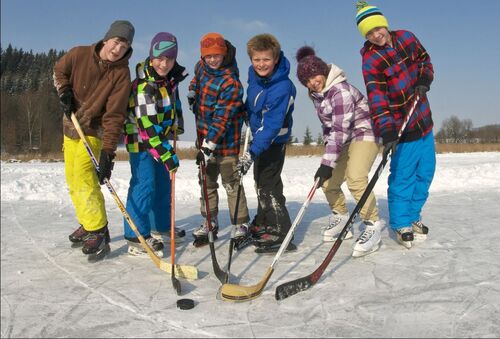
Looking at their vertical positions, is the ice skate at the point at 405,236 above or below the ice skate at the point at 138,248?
above

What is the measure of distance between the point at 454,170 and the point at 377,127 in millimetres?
5720

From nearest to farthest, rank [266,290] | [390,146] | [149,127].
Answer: [266,290] → [390,146] → [149,127]

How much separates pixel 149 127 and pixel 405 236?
230 centimetres

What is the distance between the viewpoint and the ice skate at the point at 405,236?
3525mm

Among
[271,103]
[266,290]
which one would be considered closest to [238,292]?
[266,290]

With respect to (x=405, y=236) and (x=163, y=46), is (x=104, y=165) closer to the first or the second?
(x=163, y=46)

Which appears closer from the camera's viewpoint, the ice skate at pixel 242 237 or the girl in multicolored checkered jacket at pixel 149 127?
the girl in multicolored checkered jacket at pixel 149 127

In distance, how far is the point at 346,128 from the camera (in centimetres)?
336

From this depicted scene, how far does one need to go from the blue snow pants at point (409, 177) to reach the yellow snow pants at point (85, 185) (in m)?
2.46

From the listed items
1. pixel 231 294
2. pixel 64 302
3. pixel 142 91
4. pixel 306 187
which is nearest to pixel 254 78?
pixel 142 91

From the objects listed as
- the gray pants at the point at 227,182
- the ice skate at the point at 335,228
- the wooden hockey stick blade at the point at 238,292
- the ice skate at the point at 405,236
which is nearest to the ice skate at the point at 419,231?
the ice skate at the point at 405,236

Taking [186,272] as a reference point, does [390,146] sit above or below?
above

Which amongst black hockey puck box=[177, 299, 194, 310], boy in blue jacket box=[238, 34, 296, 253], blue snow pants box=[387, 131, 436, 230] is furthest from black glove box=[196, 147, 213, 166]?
blue snow pants box=[387, 131, 436, 230]

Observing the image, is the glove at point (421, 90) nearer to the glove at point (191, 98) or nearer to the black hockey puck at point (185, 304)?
the glove at point (191, 98)
